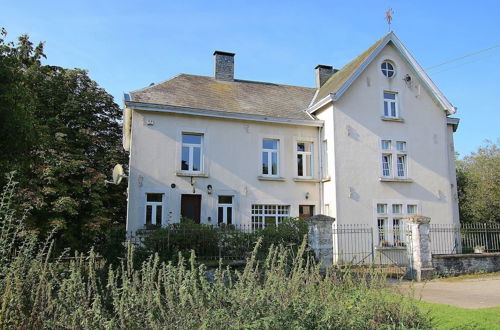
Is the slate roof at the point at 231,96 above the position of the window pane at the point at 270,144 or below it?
above

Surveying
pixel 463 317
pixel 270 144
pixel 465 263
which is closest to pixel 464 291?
pixel 465 263

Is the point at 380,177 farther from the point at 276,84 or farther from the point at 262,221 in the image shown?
the point at 276,84

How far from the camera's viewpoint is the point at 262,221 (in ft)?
56.4

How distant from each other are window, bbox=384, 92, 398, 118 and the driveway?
325 inches

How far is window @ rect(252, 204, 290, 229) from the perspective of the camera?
17.1 m

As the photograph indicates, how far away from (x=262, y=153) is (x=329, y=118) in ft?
11.3

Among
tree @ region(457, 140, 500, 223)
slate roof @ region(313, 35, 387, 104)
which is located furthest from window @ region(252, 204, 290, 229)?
tree @ region(457, 140, 500, 223)

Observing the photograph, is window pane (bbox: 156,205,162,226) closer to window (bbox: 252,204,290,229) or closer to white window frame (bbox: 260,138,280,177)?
window (bbox: 252,204,290,229)

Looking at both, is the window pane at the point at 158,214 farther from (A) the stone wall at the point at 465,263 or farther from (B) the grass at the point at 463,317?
(B) the grass at the point at 463,317

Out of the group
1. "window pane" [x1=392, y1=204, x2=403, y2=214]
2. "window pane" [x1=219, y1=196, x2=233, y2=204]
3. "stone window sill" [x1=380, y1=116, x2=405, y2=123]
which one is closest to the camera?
"window pane" [x1=219, y1=196, x2=233, y2=204]

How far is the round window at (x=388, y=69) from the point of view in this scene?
19.3 meters

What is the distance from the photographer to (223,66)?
68.4 ft

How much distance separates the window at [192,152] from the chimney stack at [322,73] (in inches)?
343

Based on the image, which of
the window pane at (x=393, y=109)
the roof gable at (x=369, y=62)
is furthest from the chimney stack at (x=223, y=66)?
the window pane at (x=393, y=109)
